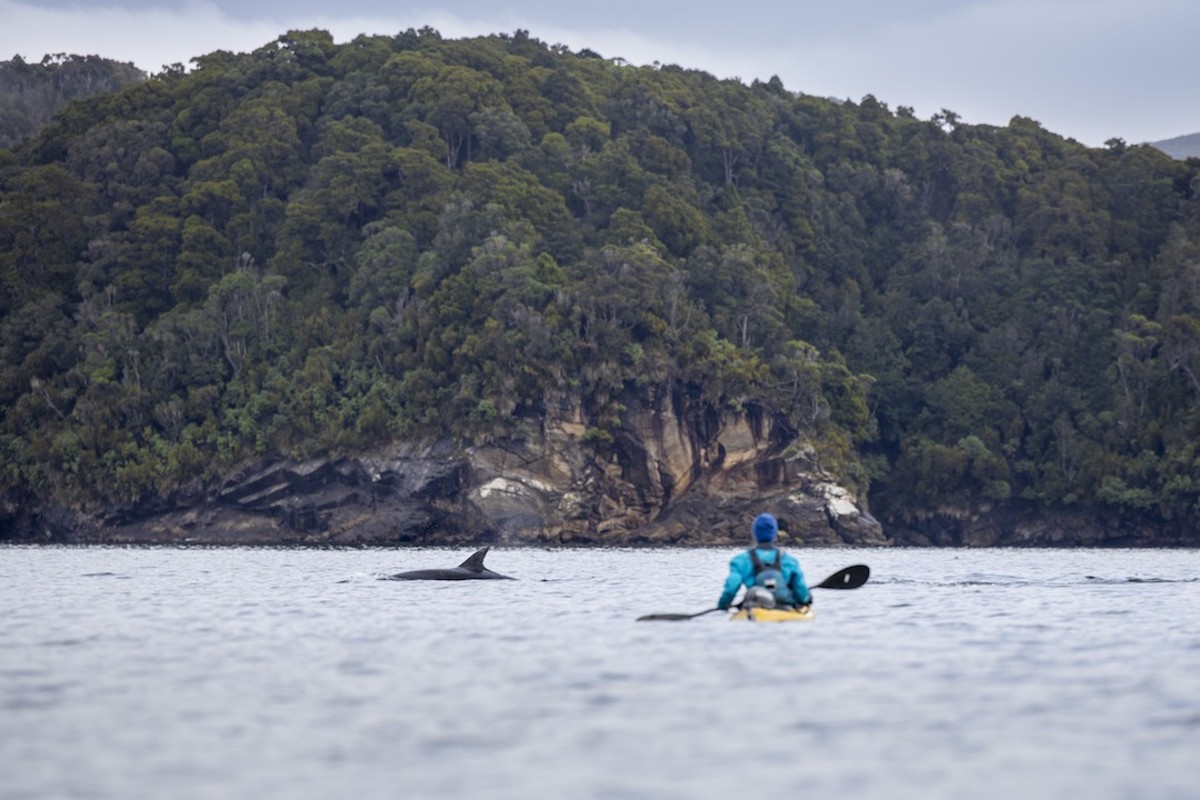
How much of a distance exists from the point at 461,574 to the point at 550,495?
6159 cm

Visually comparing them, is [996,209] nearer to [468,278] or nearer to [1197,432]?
[1197,432]

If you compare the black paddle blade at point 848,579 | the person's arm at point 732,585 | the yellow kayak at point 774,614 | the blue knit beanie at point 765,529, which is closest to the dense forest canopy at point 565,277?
the black paddle blade at point 848,579

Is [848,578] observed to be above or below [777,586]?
below

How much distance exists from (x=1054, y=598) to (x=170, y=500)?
83.6 metres

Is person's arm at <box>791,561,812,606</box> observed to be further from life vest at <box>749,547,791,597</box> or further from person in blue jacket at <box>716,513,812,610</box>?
life vest at <box>749,547,791,597</box>

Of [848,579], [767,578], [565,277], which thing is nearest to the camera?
[767,578]

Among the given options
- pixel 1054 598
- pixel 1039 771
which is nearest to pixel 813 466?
pixel 1054 598

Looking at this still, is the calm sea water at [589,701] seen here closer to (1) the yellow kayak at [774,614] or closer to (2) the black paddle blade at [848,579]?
(1) the yellow kayak at [774,614]

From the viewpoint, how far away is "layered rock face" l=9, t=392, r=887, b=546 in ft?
330

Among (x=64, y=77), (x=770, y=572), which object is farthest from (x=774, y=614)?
(x=64, y=77)

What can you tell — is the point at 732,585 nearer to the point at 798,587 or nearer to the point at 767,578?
the point at 767,578

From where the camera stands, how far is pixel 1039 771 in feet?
42.3

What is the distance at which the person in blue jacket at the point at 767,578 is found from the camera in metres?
24.4

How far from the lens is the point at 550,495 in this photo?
331 feet
